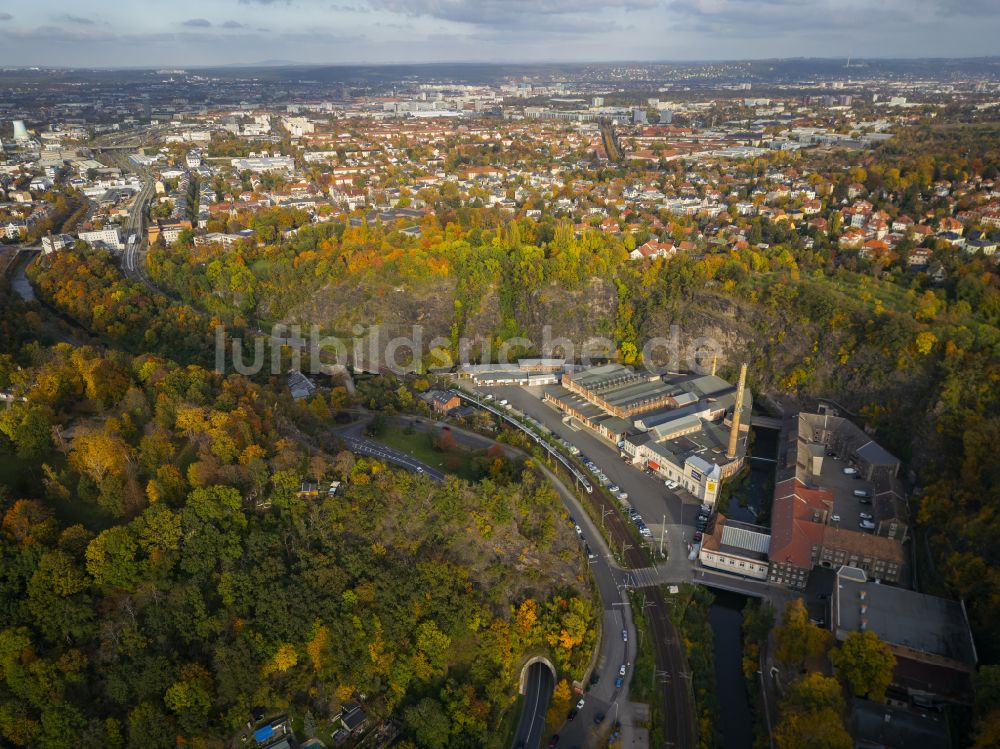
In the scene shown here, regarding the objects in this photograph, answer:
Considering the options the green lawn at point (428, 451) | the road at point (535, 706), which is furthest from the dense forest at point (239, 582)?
the green lawn at point (428, 451)

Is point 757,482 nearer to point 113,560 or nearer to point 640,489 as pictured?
point 640,489

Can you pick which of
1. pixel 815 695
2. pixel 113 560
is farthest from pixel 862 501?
pixel 113 560

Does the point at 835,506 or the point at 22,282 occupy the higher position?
the point at 22,282

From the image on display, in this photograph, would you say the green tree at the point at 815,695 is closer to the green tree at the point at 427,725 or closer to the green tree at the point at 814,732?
the green tree at the point at 814,732

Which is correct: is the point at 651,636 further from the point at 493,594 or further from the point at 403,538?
the point at 403,538

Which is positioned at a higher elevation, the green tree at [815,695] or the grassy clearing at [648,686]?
the green tree at [815,695]

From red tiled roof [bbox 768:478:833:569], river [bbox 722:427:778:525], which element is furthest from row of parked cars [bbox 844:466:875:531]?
river [bbox 722:427:778:525]
